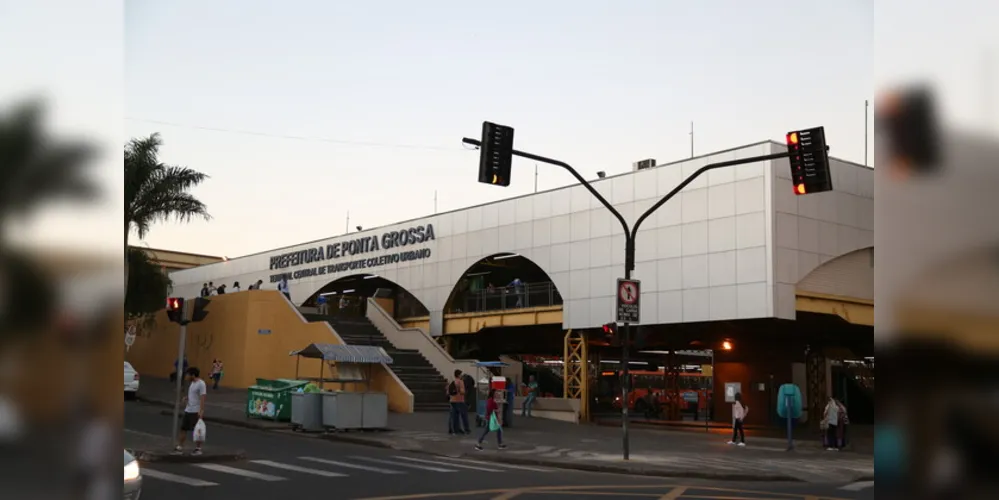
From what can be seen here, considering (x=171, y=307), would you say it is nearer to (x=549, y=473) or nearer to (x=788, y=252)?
(x=549, y=473)

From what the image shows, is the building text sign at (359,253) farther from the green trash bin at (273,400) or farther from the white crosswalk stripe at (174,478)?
the white crosswalk stripe at (174,478)

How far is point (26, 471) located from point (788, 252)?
30634 millimetres

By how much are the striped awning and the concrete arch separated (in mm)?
14379

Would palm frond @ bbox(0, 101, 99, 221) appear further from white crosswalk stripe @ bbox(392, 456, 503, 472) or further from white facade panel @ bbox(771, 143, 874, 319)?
white facade panel @ bbox(771, 143, 874, 319)

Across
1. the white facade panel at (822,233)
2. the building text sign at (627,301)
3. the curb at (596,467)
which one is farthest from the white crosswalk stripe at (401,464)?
the white facade panel at (822,233)

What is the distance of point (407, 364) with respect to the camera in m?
36.7

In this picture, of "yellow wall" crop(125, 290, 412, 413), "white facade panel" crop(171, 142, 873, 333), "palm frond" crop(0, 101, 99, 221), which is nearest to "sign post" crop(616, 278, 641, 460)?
"white facade panel" crop(171, 142, 873, 333)

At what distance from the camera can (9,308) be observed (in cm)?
196

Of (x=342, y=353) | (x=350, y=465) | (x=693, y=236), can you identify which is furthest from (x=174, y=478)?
(x=693, y=236)

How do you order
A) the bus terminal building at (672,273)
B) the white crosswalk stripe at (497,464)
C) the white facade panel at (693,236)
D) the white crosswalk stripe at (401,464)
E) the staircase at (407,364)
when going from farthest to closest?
the staircase at (407,364) < the bus terminal building at (672,273) < the white facade panel at (693,236) < the white crosswalk stripe at (497,464) < the white crosswalk stripe at (401,464)

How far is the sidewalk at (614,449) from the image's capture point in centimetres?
1731

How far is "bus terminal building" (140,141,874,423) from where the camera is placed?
102 feet

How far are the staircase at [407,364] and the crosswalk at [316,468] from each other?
15.0 meters

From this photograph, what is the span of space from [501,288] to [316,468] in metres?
25.2
